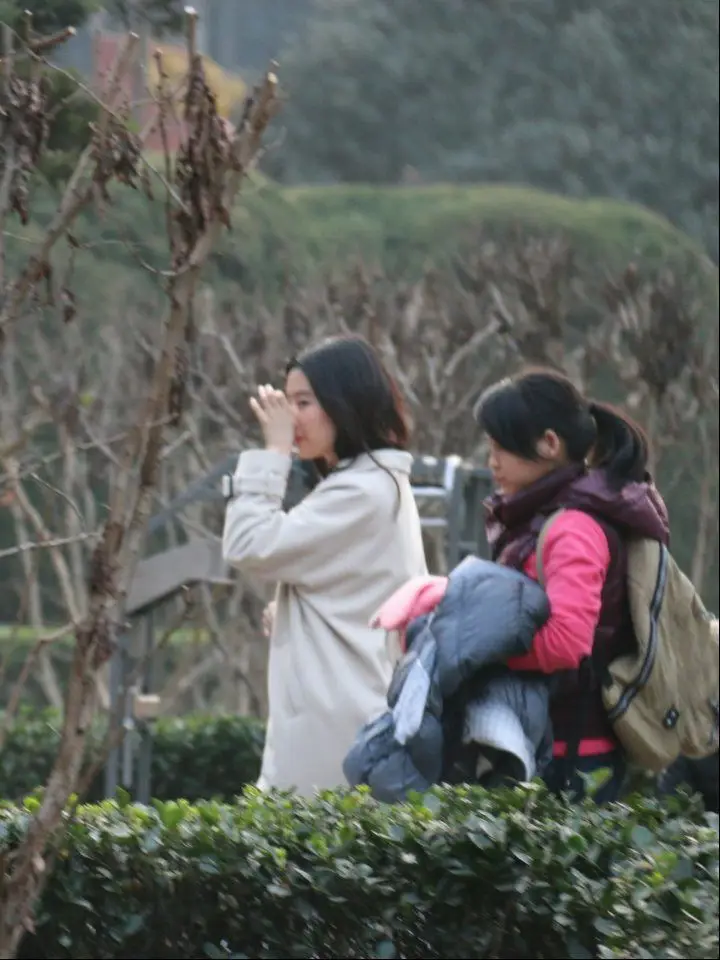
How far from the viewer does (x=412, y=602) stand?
13.7 feet

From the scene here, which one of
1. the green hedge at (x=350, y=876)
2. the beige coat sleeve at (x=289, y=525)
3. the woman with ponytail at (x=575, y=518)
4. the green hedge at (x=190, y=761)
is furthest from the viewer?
the green hedge at (x=190, y=761)

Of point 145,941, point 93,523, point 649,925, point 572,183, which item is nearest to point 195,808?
point 145,941

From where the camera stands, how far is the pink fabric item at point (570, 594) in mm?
4047

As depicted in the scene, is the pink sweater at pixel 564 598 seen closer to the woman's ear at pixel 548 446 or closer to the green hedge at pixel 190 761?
the woman's ear at pixel 548 446

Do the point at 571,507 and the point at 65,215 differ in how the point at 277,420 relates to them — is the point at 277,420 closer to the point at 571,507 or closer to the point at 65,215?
the point at 571,507

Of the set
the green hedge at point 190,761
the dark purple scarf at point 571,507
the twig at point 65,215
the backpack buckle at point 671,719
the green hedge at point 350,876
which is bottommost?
the green hedge at point 190,761

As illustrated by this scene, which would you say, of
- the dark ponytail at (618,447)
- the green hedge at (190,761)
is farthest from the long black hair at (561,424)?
the green hedge at (190,761)

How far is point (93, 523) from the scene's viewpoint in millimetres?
11625

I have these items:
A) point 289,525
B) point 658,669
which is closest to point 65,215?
point 289,525

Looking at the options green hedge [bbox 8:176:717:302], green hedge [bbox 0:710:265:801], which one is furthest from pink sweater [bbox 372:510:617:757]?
green hedge [bbox 8:176:717:302]

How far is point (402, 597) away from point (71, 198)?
1190 millimetres

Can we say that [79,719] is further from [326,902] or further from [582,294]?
[582,294]

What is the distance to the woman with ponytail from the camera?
4.16 m

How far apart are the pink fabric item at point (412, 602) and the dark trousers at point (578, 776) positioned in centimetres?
44
